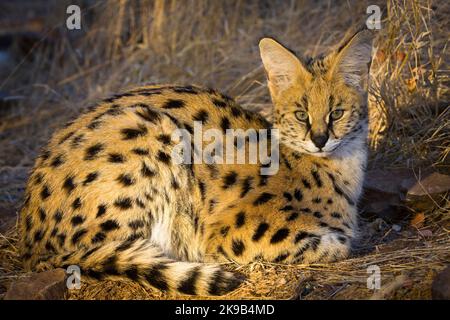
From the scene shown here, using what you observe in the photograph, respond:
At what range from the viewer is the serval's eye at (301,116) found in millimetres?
4289

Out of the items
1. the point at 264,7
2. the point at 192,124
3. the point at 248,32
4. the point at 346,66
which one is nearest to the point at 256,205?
the point at 192,124

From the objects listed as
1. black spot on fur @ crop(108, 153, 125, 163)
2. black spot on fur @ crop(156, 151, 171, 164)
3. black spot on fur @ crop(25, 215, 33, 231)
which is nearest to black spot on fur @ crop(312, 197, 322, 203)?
black spot on fur @ crop(156, 151, 171, 164)

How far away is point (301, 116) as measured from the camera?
431cm

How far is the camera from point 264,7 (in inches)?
325

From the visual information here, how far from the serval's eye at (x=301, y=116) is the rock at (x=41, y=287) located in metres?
1.60

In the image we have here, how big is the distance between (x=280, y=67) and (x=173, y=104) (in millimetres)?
689

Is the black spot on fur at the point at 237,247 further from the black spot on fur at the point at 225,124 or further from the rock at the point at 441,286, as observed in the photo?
the rock at the point at 441,286

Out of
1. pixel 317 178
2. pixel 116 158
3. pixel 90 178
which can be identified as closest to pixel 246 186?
pixel 317 178

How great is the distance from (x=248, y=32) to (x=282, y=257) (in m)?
4.11

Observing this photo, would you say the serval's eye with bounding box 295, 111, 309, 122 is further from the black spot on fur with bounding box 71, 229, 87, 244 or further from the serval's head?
the black spot on fur with bounding box 71, 229, 87, 244

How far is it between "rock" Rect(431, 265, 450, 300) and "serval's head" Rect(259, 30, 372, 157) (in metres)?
1.00

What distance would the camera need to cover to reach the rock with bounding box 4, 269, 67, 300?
12.2 feet

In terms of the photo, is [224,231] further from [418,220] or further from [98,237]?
[418,220]

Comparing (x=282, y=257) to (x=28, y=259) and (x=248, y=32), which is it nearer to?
(x=28, y=259)
